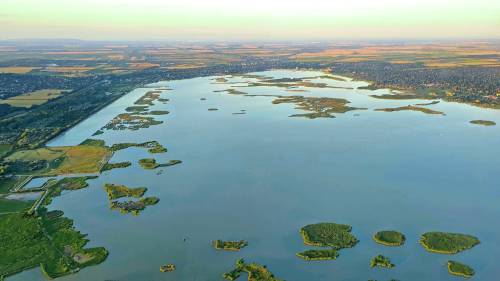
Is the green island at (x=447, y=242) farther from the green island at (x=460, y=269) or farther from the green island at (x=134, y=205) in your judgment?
the green island at (x=134, y=205)

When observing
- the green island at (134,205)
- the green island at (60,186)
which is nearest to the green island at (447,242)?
the green island at (134,205)

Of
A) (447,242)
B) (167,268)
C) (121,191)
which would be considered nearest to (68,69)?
(121,191)

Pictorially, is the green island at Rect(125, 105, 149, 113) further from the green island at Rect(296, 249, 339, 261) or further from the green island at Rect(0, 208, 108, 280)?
the green island at Rect(296, 249, 339, 261)

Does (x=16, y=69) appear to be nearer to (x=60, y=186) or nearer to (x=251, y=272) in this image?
(x=60, y=186)

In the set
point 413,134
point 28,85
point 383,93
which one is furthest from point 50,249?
point 28,85

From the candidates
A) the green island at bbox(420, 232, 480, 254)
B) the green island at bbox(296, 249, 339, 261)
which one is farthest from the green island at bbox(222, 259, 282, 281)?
the green island at bbox(420, 232, 480, 254)
